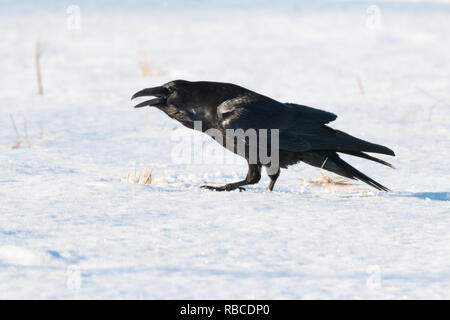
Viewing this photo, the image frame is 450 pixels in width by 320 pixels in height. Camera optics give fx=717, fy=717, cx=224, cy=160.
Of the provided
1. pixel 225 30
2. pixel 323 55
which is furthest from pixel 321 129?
pixel 225 30

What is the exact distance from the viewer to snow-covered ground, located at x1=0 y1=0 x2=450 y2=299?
2.48 m

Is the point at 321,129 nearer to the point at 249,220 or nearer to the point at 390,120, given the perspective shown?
the point at 249,220

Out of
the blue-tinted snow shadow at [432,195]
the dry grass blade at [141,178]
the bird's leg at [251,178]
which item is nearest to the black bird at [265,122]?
the bird's leg at [251,178]

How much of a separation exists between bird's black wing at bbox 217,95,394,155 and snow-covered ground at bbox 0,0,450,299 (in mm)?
273

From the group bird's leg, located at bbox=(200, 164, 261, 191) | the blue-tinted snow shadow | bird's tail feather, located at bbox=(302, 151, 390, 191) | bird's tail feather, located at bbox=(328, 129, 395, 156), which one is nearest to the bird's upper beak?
bird's leg, located at bbox=(200, 164, 261, 191)

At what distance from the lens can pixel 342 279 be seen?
2457 millimetres

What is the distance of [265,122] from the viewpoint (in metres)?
4.02

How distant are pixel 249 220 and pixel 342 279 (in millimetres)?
798

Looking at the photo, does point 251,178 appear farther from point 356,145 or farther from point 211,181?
point 356,145

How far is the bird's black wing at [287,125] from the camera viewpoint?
3.96m

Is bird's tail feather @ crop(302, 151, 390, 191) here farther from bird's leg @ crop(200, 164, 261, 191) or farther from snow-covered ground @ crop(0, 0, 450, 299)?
bird's leg @ crop(200, 164, 261, 191)

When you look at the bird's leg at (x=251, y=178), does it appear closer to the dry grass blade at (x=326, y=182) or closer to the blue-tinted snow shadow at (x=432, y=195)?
the dry grass blade at (x=326, y=182)

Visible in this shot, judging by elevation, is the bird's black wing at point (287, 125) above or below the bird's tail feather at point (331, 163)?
above

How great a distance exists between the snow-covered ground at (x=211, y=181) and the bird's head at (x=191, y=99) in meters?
0.41
